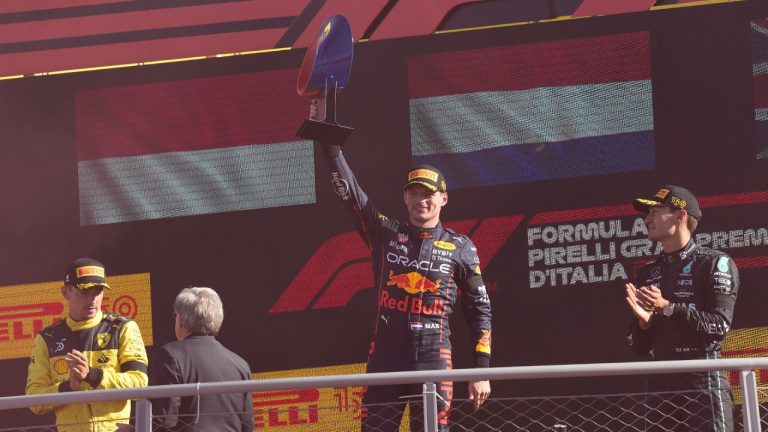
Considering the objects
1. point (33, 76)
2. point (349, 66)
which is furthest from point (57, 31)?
point (349, 66)

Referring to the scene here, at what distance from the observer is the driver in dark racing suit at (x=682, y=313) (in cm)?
384

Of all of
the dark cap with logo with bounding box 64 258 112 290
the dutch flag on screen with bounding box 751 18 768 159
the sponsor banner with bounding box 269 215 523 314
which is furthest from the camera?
the sponsor banner with bounding box 269 215 523 314

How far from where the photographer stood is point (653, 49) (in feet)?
16.1

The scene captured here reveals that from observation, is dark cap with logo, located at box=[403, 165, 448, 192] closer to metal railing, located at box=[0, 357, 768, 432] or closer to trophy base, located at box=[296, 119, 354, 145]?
trophy base, located at box=[296, 119, 354, 145]

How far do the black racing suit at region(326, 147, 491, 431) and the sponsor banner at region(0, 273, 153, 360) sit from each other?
4.23 feet

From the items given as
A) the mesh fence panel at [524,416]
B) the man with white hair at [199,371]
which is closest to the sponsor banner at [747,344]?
the mesh fence panel at [524,416]

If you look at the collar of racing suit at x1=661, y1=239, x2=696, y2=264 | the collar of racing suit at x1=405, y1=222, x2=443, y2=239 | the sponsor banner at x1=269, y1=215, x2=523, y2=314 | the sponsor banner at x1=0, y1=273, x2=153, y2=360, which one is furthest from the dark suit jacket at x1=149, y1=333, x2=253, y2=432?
the collar of racing suit at x1=661, y1=239, x2=696, y2=264

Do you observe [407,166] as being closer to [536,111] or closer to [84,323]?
[536,111]

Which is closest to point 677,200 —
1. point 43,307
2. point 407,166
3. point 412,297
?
→ point 412,297

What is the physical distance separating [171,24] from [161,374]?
208cm

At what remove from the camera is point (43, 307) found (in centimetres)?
510

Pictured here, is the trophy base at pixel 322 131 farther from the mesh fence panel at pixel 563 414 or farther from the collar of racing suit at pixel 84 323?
the mesh fence panel at pixel 563 414

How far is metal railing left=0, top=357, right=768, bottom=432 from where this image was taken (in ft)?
10.9

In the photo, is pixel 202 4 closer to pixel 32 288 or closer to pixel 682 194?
pixel 32 288
